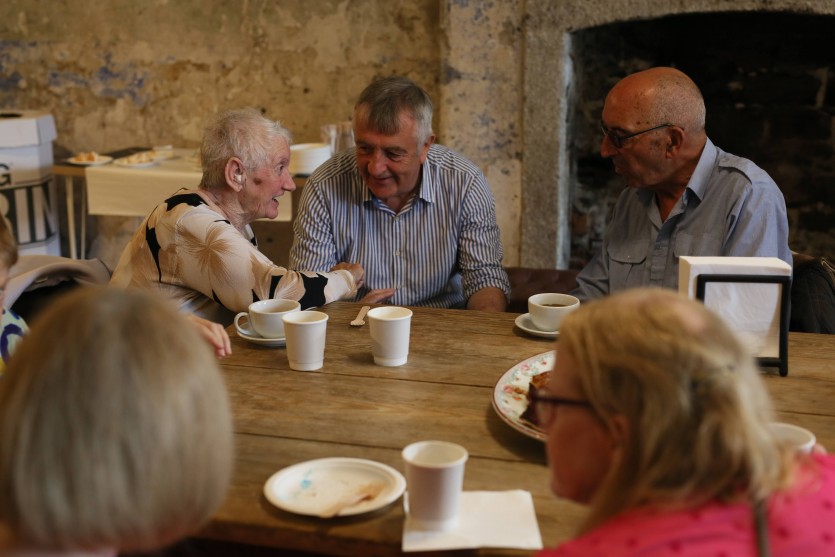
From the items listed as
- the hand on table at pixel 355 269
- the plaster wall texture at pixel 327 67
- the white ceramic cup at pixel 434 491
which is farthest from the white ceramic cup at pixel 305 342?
the plaster wall texture at pixel 327 67

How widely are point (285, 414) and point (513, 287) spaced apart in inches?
74.2

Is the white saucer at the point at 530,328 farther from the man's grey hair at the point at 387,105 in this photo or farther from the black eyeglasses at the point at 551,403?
the black eyeglasses at the point at 551,403

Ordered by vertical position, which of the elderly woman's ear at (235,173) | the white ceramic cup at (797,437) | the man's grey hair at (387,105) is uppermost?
the man's grey hair at (387,105)

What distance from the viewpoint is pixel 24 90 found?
5062 millimetres

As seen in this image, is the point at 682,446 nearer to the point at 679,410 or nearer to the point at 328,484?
the point at 679,410

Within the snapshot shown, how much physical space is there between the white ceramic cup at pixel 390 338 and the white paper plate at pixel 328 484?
0.46 metres

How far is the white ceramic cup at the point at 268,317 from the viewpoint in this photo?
205 cm

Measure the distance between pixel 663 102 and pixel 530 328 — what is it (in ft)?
3.01

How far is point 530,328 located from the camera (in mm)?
2150

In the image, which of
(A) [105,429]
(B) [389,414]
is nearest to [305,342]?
(B) [389,414]

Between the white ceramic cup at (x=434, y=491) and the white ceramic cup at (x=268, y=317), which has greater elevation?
the white ceramic cup at (x=268, y=317)

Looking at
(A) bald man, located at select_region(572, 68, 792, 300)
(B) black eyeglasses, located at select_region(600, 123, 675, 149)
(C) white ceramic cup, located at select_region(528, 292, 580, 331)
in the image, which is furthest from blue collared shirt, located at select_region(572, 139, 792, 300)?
(C) white ceramic cup, located at select_region(528, 292, 580, 331)

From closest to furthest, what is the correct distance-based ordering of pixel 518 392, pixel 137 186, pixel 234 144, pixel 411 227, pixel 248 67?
pixel 518 392 < pixel 234 144 < pixel 411 227 < pixel 137 186 < pixel 248 67

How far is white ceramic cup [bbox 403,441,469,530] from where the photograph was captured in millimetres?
1269
